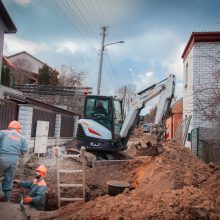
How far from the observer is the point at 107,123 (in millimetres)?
13500

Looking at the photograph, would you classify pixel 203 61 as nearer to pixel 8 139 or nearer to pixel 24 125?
pixel 24 125

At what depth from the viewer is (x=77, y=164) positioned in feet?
43.9

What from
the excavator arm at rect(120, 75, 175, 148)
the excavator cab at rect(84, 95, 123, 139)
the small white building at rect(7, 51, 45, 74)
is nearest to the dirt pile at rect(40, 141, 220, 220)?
the excavator arm at rect(120, 75, 175, 148)

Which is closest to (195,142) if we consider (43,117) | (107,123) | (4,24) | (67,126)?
(107,123)

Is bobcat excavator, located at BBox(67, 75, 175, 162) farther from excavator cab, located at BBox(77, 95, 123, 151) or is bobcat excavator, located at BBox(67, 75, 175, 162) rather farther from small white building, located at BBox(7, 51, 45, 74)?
small white building, located at BBox(7, 51, 45, 74)

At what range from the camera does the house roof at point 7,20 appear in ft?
60.6

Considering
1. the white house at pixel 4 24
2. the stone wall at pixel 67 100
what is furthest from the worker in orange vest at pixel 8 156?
the stone wall at pixel 67 100

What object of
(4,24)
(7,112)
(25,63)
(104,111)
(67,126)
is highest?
(25,63)

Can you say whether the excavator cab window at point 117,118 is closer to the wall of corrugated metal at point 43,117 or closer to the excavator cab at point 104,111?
the excavator cab at point 104,111

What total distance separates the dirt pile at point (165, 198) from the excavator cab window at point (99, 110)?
145 inches

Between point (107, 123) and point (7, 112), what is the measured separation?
12.7ft

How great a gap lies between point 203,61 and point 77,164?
22.7ft

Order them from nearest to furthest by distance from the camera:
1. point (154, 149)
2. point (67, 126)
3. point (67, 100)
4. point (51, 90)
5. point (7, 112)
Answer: point (154, 149), point (7, 112), point (67, 126), point (67, 100), point (51, 90)

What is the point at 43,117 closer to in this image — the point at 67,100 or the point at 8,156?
the point at 8,156
